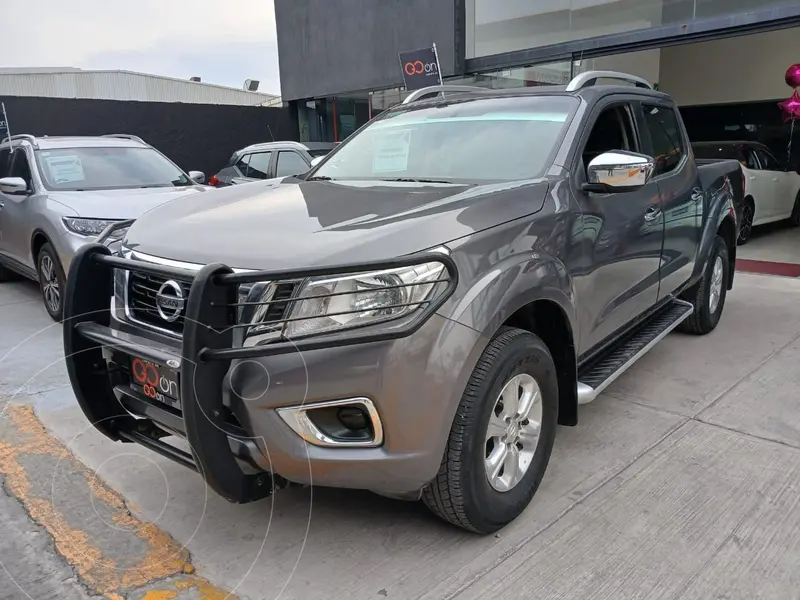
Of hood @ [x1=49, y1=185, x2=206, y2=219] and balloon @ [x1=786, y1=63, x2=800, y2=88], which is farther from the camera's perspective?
balloon @ [x1=786, y1=63, x2=800, y2=88]

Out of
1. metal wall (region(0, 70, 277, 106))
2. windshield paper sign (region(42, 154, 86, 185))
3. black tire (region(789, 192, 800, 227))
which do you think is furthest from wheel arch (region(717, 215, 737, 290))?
metal wall (region(0, 70, 277, 106))

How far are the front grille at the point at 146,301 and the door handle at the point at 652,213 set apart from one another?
2.71 metres

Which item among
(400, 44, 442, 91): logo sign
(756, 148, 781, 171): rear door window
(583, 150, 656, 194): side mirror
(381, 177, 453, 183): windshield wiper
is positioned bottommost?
(756, 148, 781, 171): rear door window

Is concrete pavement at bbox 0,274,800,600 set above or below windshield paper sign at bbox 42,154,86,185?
below

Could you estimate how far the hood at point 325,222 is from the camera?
7.73 feet

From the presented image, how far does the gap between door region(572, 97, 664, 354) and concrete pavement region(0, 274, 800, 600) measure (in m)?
0.69

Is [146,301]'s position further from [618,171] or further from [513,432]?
[618,171]

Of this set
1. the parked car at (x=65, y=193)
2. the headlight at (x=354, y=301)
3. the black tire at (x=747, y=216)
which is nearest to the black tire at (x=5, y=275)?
the parked car at (x=65, y=193)

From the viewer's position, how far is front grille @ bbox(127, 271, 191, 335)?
255cm

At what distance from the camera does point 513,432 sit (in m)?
2.81

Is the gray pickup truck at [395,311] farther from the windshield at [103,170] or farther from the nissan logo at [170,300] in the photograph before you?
the windshield at [103,170]

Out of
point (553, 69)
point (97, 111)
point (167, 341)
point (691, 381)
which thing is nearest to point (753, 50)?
point (553, 69)

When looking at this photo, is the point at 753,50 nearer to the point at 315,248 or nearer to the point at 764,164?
the point at 764,164

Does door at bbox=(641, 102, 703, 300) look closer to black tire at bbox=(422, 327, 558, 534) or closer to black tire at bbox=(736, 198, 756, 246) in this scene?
black tire at bbox=(422, 327, 558, 534)
